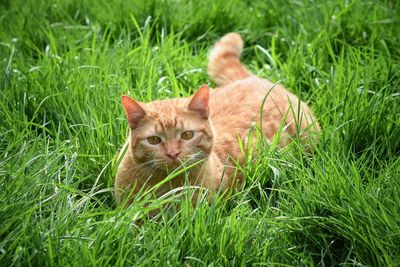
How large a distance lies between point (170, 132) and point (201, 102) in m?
0.24

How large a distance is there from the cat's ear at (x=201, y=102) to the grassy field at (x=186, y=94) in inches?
16.2

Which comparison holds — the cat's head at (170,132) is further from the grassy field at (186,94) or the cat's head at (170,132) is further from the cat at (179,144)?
the grassy field at (186,94)

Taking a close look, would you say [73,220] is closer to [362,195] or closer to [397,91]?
[362,195]

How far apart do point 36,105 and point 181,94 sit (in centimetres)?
95

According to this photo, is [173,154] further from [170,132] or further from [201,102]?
[201,102]

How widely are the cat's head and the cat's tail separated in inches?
44.6

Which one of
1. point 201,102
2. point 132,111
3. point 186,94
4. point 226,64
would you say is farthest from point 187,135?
point 226,64

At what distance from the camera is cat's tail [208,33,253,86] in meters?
4.58

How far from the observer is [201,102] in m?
3.46

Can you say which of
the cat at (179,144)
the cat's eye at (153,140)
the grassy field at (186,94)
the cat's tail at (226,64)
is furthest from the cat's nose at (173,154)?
the cat's tail at (226,64)

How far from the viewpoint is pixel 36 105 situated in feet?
13.3

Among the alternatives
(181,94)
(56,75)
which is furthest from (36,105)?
(181,94)

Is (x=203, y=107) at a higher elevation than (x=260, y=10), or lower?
higher

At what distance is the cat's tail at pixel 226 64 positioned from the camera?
458 centimetres
